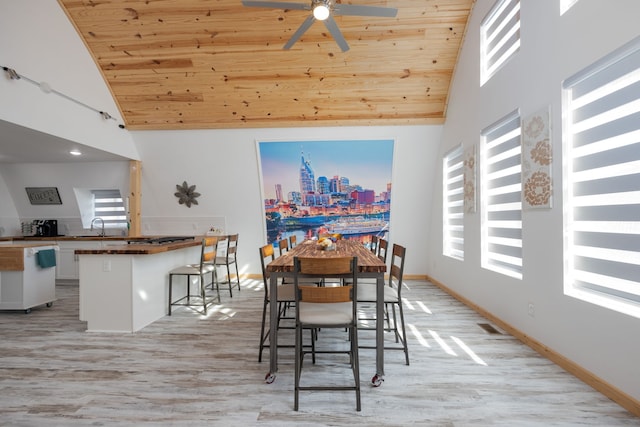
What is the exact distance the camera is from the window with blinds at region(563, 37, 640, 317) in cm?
191

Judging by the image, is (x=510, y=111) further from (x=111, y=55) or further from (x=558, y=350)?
(x=111, y=55)

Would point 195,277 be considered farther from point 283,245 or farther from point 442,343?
point 442,343

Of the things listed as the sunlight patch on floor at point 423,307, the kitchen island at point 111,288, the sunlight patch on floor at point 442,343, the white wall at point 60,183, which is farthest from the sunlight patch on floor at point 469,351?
the white wall at point 60,183

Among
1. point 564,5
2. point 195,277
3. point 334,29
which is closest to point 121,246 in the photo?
point 195,277

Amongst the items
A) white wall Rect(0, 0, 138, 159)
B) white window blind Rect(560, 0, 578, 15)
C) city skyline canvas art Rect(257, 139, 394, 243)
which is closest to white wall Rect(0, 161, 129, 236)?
white wall Rect(0, 0, 138, 159)

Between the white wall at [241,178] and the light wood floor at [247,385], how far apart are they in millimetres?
2563

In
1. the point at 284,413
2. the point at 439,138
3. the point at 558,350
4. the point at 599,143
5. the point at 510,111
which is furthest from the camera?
the point at 439,138

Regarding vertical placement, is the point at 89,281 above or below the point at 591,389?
above

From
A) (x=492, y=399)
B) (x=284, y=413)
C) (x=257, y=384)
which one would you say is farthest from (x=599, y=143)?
(x=257, y=384)

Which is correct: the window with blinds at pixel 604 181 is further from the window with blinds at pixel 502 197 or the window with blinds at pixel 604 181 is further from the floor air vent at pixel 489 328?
the floor air vent at pixel 489 328

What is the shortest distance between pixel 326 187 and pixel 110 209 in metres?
4.39

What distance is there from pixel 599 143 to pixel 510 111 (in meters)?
1.05

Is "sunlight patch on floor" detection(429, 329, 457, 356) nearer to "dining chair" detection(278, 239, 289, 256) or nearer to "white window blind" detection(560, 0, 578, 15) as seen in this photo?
"dining chair" detection(278, 239, 289, 256)

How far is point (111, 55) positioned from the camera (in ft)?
14.3
